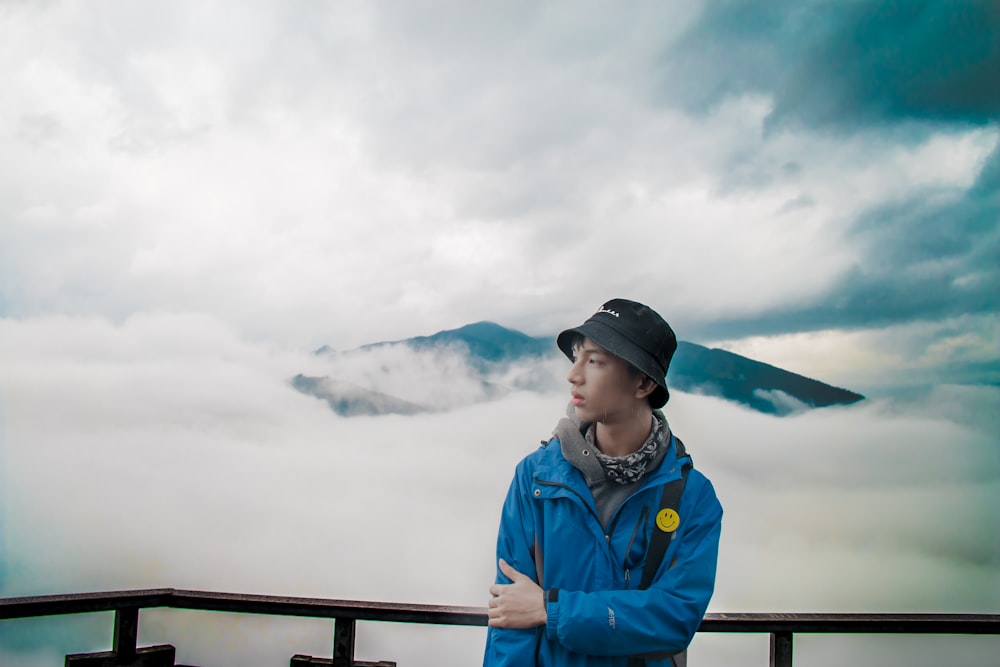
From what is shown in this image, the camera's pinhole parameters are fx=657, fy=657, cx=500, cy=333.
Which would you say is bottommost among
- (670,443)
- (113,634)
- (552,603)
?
(113,634)

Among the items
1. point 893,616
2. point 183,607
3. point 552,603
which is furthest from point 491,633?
point 893,616

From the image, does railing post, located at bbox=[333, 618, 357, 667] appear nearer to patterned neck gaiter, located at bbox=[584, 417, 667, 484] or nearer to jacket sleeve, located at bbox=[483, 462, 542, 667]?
jacket sleeve, located at bbox=[483, 462, 542, 667]

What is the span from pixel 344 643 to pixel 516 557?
2.76 feet

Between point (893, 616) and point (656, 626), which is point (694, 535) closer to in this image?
point (656, 626)

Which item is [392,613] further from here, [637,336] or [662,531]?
[637,336]

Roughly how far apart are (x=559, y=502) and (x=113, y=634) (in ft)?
5.02

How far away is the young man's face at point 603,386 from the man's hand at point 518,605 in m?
0.38

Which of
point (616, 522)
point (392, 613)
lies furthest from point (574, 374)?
point (392, 613)

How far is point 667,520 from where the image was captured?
4.50 feet

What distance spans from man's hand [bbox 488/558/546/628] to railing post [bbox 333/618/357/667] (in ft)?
2.51

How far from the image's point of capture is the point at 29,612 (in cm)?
188

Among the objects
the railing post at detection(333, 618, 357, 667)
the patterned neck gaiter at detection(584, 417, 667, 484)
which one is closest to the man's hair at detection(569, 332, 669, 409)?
the patterned neck gaiter at detection(584, 417, 667, 484)

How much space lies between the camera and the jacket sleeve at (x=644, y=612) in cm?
126

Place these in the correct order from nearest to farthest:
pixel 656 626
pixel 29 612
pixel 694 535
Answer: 1. pixel 656 626
2. pixel 694 535
3. pixel 29 612
